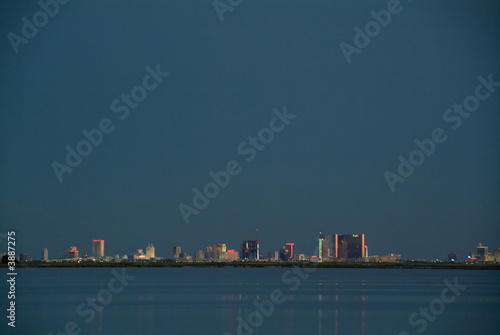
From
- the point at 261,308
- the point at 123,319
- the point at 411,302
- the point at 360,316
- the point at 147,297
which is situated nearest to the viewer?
the point at 123,319

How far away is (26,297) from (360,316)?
39.1 metres

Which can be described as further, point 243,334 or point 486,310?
point 486,310

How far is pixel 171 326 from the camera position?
47.8 m

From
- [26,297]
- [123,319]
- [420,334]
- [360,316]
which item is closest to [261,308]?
[360,316]

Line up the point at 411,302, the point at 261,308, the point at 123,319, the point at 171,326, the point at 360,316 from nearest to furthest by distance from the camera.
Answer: the point at 171,326, the point at 123,319, the point at 360,316, the point at 261,308, the point at 411,302

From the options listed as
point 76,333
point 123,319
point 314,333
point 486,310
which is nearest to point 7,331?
point 76,333

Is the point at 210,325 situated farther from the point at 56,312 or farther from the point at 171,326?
the point at 56,312

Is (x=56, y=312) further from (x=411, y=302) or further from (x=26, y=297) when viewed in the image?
(x=411, y=302)

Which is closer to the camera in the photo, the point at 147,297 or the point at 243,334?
the point at 243,334

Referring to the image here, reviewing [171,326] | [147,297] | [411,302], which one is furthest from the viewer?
[147,297]

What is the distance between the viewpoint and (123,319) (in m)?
51.4

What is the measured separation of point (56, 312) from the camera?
5678cm

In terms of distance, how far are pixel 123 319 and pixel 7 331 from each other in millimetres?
9806

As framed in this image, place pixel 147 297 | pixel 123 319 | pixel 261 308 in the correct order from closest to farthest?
pixel 123 319, pixel 261 308, pixel 147 297
